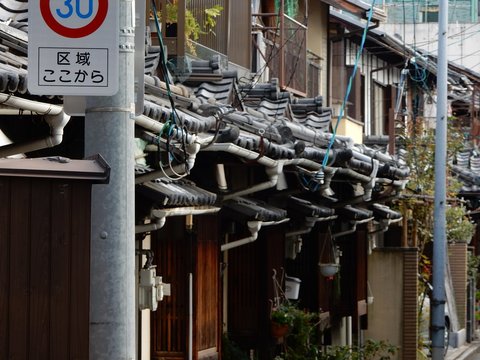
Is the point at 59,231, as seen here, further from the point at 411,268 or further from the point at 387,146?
the point at 387,146

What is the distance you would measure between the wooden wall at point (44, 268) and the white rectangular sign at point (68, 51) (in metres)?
0.62

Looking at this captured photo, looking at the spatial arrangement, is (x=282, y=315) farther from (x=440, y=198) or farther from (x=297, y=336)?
(x=440, y=198)

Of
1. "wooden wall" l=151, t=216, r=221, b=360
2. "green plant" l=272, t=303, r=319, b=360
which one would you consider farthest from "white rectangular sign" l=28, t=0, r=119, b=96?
"green plant" l=272, t=303, r=319, b=360

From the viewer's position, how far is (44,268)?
664cm

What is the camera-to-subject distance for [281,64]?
22.8 m

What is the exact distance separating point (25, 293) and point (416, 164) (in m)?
24.0

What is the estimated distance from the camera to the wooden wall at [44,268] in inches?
260

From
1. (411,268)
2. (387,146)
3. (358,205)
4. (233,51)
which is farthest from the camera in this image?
(387,146)

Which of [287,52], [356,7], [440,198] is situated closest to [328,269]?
[440,198]

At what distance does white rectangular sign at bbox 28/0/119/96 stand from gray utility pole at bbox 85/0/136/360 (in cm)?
14

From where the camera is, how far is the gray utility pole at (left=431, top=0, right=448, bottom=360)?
23.9 meters

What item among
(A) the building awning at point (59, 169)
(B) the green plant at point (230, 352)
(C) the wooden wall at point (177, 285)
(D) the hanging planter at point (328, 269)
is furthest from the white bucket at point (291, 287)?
(A) the building awning at point (59, 169)

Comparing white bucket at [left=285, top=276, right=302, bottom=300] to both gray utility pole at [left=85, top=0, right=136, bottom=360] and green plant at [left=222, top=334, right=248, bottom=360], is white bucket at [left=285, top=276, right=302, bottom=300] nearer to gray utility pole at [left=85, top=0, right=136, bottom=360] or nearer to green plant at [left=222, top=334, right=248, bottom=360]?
A: green plant at [left=222, top=334, right=248, bottom=360]

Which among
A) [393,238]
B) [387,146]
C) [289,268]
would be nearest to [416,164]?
[387,146]
